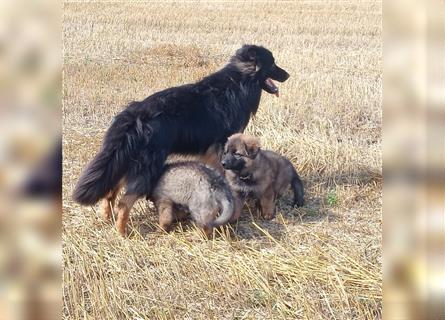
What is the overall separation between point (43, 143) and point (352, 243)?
4.71 metres

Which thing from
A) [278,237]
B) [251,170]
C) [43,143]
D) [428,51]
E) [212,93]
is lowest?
[278,237]

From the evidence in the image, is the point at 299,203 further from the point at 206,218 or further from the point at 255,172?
the point at 206,218

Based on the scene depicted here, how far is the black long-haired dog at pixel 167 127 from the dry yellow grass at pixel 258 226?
48cm

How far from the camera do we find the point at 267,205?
20.1 feet

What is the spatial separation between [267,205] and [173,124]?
54.9 inches

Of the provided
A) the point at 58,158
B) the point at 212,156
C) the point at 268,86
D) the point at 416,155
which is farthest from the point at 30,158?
the point at 268,86

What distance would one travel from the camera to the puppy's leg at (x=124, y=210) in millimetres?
5461


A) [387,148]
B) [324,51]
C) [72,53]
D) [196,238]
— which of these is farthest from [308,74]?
[387,148]

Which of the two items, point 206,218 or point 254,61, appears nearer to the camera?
point 206,218

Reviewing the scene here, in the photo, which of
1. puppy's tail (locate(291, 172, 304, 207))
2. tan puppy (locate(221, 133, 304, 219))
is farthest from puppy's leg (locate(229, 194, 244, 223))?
puppy's tail (locate(291, 172, 304, 207))

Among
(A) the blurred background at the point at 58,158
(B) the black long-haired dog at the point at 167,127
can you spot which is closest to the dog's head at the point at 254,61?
(B) the black long-haired dog at the point at 167,127

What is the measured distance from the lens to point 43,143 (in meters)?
0.98

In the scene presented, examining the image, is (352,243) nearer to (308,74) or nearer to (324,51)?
(308,74)

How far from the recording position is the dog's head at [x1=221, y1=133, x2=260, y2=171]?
19.2 ft
